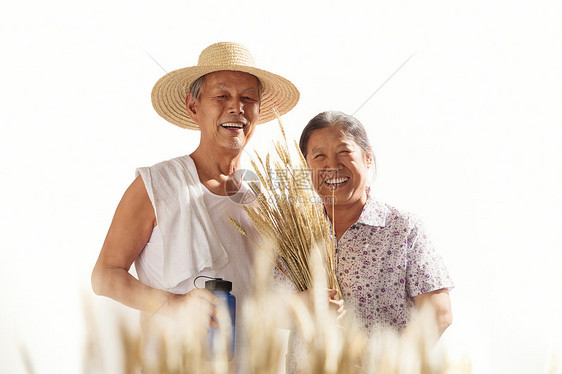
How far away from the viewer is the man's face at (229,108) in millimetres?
1424

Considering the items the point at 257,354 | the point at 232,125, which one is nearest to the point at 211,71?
the point at 232,125

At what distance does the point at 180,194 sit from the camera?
138 cm

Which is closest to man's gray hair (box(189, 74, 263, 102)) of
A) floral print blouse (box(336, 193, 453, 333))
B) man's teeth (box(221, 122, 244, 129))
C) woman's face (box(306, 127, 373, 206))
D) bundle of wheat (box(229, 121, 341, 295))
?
man's teeth (box(221, 122, 244, 129))

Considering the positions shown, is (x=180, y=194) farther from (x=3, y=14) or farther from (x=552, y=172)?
(x=552, y=172)

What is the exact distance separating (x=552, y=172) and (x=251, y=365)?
1460 mm

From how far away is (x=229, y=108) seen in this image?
143 cm

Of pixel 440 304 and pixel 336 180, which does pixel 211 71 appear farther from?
pixel 440 304

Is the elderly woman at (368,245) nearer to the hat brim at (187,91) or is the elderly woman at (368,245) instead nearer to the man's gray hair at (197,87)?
the hat brim at (187,91)

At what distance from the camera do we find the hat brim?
1.46 meters

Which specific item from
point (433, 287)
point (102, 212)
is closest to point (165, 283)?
point (102, 212)

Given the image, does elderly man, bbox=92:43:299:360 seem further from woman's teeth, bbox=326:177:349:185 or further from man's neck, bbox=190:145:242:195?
woman's teeth, bbox=326:177:349:185

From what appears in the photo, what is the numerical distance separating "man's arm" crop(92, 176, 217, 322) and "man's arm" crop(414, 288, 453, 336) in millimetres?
762

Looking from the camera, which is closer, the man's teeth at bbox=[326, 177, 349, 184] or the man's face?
the man's face

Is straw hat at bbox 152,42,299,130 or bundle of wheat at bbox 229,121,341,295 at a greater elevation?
straw hat at bbox 152,42,299,130
